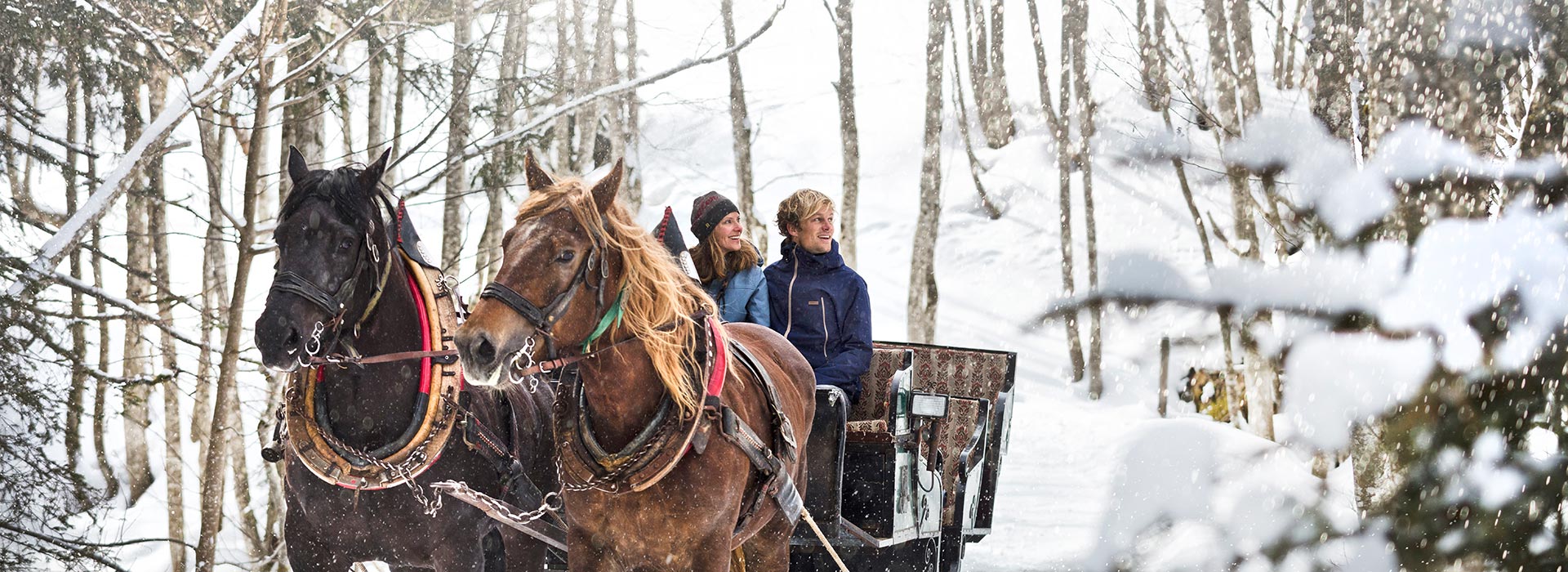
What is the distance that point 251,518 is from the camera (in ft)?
29.9

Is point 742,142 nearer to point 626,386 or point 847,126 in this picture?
point 847,126

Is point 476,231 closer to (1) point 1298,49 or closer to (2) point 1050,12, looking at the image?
(2) point 1050,12

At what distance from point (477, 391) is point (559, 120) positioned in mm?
9714

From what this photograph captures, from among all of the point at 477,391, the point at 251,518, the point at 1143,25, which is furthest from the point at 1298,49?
the point at 477,391

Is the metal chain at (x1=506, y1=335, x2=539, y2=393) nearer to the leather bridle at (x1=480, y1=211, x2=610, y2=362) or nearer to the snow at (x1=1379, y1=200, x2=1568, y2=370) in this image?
the leather bridle at (x1=480, y1=211, x2=610, y2=362)

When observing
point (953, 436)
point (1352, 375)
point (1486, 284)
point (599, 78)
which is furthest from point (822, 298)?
point (599, 78)

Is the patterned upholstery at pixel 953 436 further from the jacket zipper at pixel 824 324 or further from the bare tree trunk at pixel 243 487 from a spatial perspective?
the bare tree trunk at pixel 243 487

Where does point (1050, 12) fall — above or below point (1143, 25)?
above

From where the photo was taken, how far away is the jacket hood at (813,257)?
443cm

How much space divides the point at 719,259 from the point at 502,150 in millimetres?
8717

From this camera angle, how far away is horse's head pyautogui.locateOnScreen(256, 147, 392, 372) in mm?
2975

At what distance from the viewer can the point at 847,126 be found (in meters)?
13.5

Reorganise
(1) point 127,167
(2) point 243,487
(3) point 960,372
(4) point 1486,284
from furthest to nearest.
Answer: (2) point 243,487, (1) point 127,167, (3) point 960,372, (4) point 1486,284

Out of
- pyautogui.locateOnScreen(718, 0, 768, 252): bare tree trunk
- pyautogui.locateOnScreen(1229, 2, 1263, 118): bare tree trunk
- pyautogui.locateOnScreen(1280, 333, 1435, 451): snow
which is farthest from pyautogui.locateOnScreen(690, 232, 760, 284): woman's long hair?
pyautogui.locateOnScreen(718, 0, 768, 252): bare tree trunk
